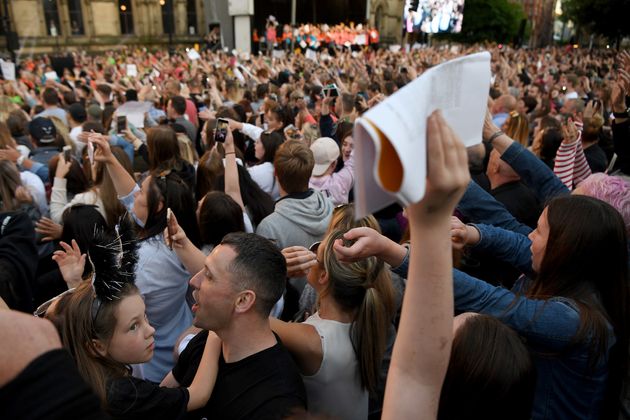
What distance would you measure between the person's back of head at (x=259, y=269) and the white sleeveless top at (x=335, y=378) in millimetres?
238

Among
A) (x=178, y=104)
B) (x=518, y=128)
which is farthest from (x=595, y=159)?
(x=178, y=104)

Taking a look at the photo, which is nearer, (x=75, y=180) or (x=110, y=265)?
(x=110, y=265)

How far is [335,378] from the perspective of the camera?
1933 millimetres

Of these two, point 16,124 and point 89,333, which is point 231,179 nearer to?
point 89,333

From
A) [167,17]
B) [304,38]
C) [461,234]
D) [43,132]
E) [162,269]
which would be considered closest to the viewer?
[461,234]

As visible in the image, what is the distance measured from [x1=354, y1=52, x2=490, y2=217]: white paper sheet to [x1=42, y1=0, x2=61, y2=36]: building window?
109ft

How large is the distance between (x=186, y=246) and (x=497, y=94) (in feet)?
24.7

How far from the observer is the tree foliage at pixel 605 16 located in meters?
28.8

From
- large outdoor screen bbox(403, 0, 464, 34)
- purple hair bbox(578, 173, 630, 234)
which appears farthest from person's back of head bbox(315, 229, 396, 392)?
large outdoor screen bbox(403, 0, 464, 34)

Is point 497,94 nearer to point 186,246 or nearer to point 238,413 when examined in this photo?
point 186,246

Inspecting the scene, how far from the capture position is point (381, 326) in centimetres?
204

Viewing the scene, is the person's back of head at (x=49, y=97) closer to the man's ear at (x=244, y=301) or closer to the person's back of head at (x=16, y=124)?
the person's back of head at (x=16, y=124)

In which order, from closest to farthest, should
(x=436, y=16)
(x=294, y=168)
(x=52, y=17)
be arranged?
(x=294, y=168) → (x=52, y=17) → (x=436, y=16)

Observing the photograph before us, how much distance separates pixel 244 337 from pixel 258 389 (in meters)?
0.22
